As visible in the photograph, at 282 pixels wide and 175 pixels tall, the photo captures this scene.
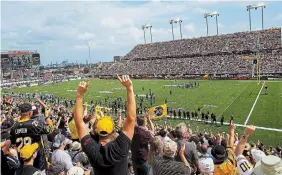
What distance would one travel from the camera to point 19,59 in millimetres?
103938

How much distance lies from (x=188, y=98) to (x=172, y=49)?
170 feet

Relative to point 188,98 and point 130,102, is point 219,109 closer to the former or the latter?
point 188,98

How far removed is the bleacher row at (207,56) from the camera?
207 feet

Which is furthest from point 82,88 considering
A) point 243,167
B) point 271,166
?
point 271,166

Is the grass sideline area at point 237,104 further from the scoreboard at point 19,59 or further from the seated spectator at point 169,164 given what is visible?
the scoreboard at point 19,59

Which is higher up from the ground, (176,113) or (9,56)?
(9,56)

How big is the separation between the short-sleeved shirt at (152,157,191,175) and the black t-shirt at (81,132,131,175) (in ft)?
2.24

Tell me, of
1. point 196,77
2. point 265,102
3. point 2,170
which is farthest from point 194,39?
point 2,170

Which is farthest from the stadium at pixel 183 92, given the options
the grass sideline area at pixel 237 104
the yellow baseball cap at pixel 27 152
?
the yellow baseball cap at pixel 27 152

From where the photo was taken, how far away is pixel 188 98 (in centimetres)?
3822

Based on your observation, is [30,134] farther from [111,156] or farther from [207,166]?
[207,166]

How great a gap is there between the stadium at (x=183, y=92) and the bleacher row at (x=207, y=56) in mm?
178

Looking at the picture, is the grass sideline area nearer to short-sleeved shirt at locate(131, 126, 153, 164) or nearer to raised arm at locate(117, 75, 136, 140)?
short-sleeved shirt at locate(131, 126, 153, 164)

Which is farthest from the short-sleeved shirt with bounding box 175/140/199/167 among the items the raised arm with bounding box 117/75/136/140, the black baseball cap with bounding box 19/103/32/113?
the black baseball cap with bounding box 19/103/32/113
